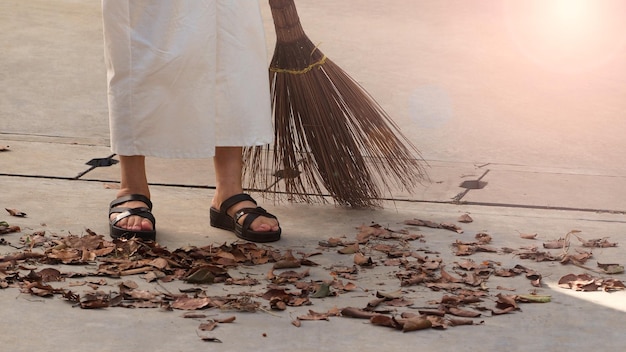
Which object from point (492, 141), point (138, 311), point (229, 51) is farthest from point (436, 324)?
point (492, 141)

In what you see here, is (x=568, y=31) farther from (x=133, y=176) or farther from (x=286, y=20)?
(x=133, y=176)

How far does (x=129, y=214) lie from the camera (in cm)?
263

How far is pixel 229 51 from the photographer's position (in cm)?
263

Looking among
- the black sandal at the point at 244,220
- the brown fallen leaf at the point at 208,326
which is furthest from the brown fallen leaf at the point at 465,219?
the brown fallen leaf at the point at 208,326

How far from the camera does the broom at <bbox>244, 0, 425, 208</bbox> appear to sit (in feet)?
9.82

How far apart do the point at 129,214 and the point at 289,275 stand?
53cm

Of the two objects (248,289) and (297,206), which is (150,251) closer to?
(248,289)

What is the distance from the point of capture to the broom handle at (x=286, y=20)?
2939mm

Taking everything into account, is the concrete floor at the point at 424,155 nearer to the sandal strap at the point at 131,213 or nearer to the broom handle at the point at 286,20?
the sandal strap at the point at 131,213

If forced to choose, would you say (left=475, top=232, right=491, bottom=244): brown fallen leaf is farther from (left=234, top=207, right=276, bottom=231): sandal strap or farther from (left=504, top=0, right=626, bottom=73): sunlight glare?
(left=504, top=0, right=626, bottom=73): sunlight glare

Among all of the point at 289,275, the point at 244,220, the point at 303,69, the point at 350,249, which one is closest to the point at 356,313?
the point at 289,275

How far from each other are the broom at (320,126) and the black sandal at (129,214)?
45cm

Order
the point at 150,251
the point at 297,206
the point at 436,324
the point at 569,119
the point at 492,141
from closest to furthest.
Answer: the point at 436,324 < the point at 150,251 < the point at 297,206 < the point at 492,141 < the point at 569,119

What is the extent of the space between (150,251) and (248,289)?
35 cm
